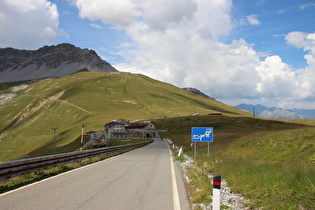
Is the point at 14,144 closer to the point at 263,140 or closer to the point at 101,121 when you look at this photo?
the point at 101,121

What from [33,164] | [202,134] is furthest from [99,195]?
[202,134]

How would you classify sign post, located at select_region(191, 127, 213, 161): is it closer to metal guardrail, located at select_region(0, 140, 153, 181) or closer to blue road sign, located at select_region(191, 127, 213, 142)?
blue road sign, located at select_region(191, 127, 213, 142)

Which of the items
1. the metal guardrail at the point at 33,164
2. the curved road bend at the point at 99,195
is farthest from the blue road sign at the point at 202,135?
the curved road bend at the point at 99,195

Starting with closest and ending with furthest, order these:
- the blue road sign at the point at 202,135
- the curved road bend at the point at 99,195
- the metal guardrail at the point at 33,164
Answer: the curved road bend at the point at 99,195 < the metal guardrail at the point at 33,164 < the blue road sign at the point at 202,135

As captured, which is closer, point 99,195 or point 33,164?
point 99,195

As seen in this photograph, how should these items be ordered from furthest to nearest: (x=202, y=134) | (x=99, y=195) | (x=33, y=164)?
(x=202, y=134), (x=33, y=164), (x=99, y=195)

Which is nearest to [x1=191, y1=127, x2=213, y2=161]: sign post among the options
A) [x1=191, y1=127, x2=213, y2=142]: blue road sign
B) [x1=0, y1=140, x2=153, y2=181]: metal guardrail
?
[x1=191, y1=127, x2=213, y2=142]: blue road sign

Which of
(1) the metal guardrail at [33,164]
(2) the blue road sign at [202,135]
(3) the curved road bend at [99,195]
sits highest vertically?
(2) the blue road sign at [202,135]

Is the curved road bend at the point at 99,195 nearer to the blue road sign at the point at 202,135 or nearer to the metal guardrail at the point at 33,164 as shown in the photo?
the metal guardrail at the point at 33,164

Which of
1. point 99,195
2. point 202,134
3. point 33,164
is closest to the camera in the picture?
point 99,195

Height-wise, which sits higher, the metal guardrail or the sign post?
the sign post

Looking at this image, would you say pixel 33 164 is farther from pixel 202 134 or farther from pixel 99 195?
pixel 202 134

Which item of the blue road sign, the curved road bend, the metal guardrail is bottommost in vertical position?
the curved road bend

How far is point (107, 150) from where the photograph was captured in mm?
26609
